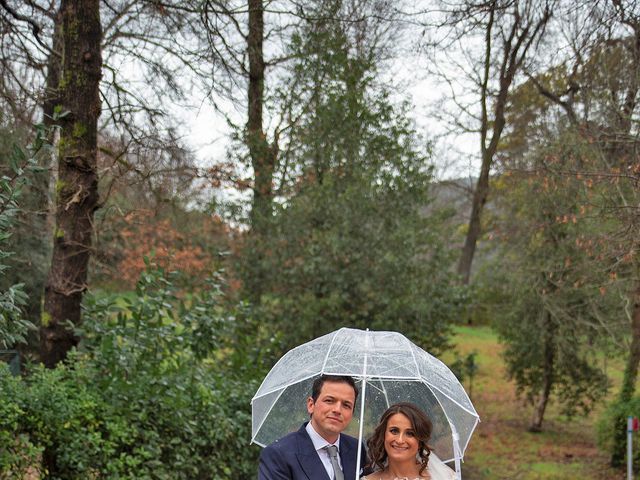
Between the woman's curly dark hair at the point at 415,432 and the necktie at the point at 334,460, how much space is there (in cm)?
16

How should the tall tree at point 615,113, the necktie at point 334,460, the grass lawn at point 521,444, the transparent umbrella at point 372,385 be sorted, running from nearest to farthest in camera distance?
the necktie at point 334,460
the transparent umbrella at point 372,385
the tall tree at point 615,113
the grass lawn at point 521,444

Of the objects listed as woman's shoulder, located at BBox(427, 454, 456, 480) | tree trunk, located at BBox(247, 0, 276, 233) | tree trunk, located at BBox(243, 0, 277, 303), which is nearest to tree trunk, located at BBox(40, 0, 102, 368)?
woman's shoulder, located at BBox(427, 454, 456, 480)

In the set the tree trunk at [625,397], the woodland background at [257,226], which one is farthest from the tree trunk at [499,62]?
the tree trunk at [625,397]

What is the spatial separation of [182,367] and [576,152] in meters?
9.56

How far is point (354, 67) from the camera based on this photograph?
12.0 metres

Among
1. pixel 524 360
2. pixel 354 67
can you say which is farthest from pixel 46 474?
pixel 524 360

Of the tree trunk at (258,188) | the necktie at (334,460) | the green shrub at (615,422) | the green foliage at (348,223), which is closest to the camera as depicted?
the necktie at (334,460)

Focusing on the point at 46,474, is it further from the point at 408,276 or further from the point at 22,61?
the point at 408,276

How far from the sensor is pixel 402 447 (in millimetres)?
3418

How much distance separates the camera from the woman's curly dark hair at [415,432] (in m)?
3.44

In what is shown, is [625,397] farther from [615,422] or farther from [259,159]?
[259,159]

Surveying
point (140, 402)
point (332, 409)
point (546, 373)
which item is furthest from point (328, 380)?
point (546, 373)

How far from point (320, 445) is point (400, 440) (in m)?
0.37

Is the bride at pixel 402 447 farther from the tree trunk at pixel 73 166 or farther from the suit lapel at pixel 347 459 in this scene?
the tree trunk at pixel 73 166
